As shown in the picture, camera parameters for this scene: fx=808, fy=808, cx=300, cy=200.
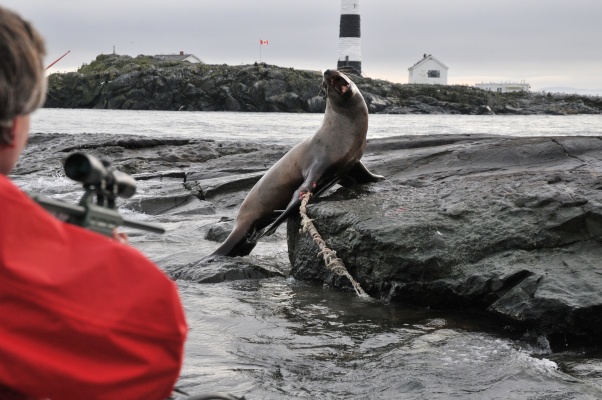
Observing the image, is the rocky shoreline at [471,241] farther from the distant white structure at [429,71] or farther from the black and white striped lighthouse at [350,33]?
the distant white structure at [429,71]

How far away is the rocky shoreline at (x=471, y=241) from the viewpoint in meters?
5.49

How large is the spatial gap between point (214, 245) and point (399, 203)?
2.66 m

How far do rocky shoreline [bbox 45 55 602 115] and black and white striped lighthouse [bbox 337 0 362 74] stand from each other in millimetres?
2764

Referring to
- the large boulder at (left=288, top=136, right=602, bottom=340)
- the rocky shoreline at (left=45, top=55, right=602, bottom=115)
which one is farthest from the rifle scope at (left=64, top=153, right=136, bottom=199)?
the rocky shoreline at (left=45, top=55, right=602, bottom=115)

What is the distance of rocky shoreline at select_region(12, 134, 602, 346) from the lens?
5488 mm

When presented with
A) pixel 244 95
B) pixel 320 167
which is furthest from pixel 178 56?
pixel 320 167

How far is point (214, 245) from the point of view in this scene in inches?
346

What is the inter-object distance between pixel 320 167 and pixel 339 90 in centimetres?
91

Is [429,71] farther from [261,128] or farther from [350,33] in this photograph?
[261,128]

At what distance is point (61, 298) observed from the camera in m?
1.46

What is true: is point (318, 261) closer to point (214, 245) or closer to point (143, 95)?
point (214, 245)

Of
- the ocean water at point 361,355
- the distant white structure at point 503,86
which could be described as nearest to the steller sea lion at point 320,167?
the ocean water at point 361,355

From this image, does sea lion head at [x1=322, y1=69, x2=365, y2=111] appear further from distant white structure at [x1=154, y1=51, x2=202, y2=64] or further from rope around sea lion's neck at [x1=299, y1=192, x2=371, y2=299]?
distant white structure at [x1=154, y1=51, x2=202, y2=64]

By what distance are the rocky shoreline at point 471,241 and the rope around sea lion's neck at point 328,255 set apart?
0.23 feet
